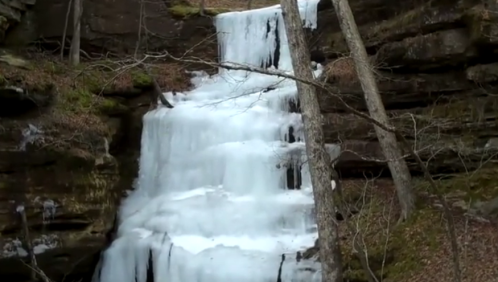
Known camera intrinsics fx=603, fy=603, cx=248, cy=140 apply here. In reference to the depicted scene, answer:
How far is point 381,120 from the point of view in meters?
9.25

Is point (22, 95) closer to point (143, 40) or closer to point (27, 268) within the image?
point (27, 268)

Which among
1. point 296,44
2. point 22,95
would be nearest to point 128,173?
point 22,95

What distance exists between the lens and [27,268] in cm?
977

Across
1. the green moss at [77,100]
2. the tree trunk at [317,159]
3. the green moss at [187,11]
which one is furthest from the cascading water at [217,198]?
the green moss at [187,11]

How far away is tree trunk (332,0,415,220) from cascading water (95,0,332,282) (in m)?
1.71

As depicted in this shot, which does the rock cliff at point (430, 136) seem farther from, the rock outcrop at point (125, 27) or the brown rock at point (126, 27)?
the brown rock at point (126, 27)

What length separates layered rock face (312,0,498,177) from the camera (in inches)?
376

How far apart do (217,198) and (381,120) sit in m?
3.74

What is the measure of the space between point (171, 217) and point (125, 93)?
3894mm

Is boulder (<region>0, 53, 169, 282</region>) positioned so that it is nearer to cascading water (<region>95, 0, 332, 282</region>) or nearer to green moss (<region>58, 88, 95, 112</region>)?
green moss (<region>58, 88, 95, 112</region>)

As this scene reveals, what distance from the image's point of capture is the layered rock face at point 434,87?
Result: 9.54 metres

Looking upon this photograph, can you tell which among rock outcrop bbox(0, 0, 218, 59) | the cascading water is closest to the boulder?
the cascading water

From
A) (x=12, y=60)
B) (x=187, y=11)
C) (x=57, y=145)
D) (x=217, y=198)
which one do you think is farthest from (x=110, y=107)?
(x=187, y=11)

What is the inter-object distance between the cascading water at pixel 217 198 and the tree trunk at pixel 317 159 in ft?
1.71
